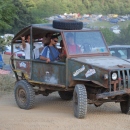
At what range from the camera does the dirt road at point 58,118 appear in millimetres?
8092

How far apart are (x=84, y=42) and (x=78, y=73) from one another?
1.03m

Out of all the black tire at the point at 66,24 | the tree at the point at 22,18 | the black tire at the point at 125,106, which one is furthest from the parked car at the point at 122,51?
the tree at the point at 22,18

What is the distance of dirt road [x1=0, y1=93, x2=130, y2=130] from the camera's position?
8092 millimetres

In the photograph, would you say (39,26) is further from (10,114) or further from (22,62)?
(10,114)

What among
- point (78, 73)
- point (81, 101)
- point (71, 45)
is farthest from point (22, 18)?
point (81, 101)

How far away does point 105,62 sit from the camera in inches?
355

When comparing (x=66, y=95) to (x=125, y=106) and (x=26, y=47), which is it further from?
(x=125, y=106)

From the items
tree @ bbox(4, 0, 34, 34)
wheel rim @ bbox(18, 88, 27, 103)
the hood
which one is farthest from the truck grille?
tree @ bbox(4, 0, 34, 34)

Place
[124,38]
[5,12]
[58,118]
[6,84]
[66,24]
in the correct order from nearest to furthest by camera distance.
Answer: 1. [58,118]
2. [66,24]
3. [6,84]
4. [5,12]
5. [124,38]

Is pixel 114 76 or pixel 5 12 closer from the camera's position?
pixel 114 76

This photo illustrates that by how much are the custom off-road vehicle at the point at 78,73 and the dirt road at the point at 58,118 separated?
0.83 feet

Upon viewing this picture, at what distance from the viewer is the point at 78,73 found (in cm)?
900

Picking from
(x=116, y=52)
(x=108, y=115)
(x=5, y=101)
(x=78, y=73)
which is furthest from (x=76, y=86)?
(x=116, y=52)

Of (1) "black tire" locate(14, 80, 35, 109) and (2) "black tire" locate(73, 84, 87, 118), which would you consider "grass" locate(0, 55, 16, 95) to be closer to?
(1) "black tire" locate(14, 80, 35, 109)
